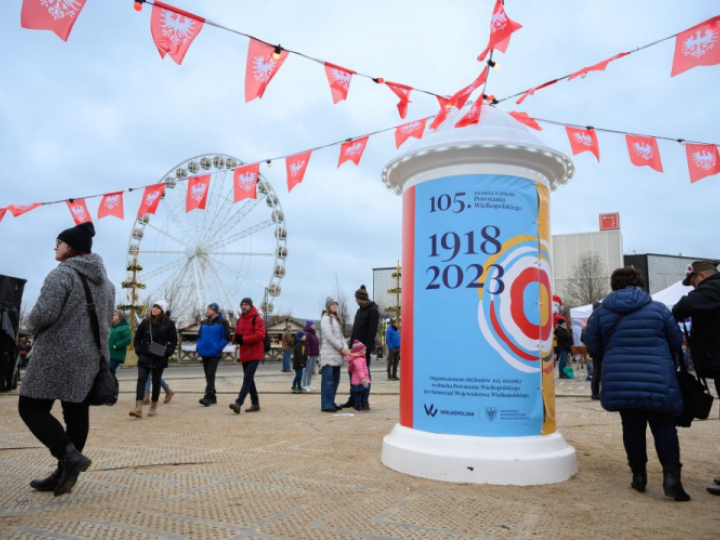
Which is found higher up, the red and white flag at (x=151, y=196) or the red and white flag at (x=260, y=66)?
the red and white flag at (x=260, y=66)

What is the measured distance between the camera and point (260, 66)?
6082 millimetres

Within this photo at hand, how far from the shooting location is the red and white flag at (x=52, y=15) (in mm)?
4684

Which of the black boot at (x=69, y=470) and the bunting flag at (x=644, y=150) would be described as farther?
the bunting flag at (x=644, y=150)

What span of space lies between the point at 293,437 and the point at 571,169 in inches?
150

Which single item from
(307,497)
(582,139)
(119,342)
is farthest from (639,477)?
(119,342)

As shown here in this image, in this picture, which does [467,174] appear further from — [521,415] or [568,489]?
[568,489]

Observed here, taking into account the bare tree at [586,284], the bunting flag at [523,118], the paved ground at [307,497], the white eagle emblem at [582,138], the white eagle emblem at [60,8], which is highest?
the bare tree at [586,284]

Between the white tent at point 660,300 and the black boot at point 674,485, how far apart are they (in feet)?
34.6

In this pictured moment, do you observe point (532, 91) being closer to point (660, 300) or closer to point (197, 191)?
point (197, 191)

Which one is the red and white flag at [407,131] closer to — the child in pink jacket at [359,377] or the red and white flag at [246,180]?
the red and white flag at [246,180]

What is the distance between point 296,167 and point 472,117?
16.0 ft

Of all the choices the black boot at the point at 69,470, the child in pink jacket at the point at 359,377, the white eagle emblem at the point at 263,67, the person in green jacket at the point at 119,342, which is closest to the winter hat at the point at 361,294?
the child in pink jacket at the point at 359,377

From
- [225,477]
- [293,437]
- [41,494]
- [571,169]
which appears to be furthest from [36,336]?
[571,169]

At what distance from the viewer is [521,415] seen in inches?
168
